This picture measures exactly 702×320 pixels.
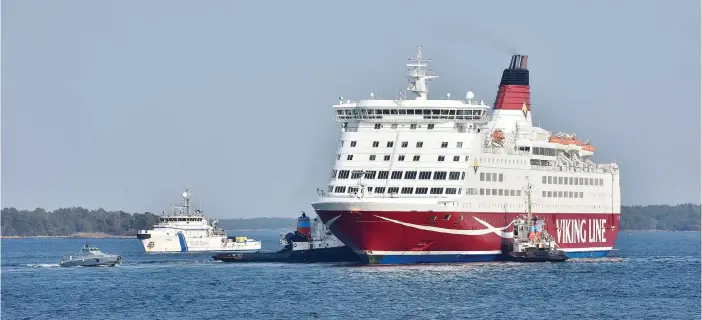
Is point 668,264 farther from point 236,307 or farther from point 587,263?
point 236,307

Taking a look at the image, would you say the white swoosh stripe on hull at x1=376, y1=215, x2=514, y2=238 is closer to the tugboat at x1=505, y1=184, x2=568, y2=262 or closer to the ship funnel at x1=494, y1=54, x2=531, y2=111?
the tugboat at x1=505, y1=184, x2=568, y2=262

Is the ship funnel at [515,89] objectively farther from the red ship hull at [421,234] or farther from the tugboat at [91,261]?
the tugboat at [91,261]

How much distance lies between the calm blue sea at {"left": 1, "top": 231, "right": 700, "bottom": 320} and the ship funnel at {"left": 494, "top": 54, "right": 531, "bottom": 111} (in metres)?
13.0

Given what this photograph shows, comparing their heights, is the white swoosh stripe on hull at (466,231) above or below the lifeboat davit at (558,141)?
below

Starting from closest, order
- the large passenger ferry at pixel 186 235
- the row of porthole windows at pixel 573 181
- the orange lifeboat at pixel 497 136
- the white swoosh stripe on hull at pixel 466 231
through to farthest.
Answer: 1. the white swoosh stripe on hull at pixel 466 231
2. the orange lifeboat at pixel 497 136
3. the row of porthole windows at pixel 573 181
4. the large passenger ferry at pixel 186 235

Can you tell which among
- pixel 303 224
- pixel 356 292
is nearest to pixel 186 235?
pixel 303 224

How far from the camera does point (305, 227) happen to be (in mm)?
91438

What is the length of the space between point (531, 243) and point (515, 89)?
583 inches

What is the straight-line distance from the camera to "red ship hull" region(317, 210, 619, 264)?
2975 inches

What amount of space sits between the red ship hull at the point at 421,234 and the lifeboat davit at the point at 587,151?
14.7 meters

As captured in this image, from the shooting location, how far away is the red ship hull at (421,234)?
7556cm

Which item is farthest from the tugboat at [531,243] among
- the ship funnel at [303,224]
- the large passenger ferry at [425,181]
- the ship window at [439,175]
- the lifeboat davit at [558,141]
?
the ship funnel at [303,224]

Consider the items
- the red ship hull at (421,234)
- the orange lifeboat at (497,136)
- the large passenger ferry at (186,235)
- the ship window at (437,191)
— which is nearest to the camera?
the red ship hull at (421,234)

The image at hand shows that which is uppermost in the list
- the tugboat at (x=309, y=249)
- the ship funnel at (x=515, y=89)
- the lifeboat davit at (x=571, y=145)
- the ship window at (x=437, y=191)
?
the ship funnel at (x=515, y=89)
